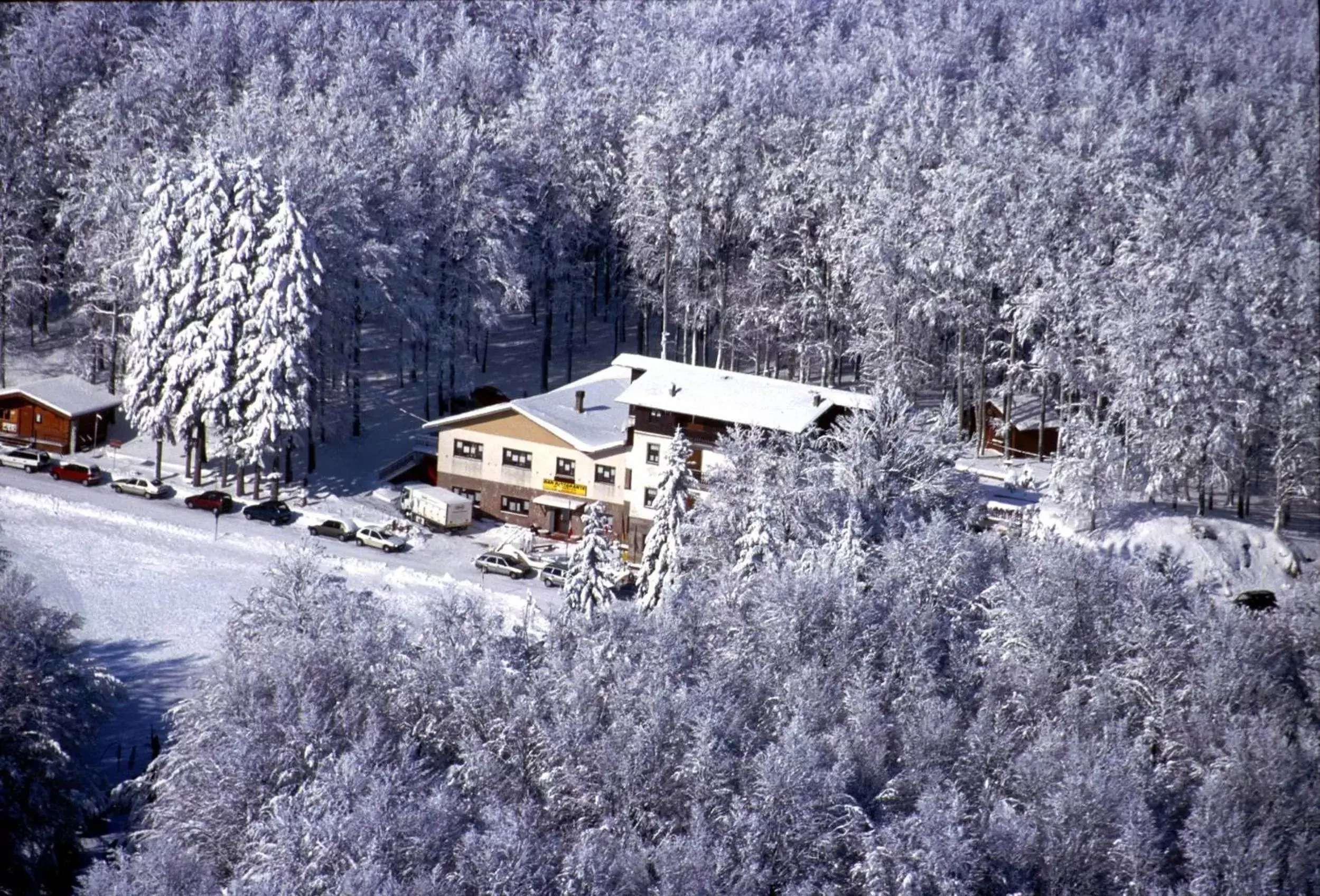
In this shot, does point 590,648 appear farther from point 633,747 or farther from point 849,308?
point 849,308

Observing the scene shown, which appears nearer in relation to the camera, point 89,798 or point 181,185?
point 89,798

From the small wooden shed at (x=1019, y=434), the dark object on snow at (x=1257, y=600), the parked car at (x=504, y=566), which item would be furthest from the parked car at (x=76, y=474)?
the dark object on snow at (x=1257, y=600)

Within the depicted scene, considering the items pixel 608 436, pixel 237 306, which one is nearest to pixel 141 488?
pixel 237 306

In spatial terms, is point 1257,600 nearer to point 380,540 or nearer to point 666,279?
point 666,279

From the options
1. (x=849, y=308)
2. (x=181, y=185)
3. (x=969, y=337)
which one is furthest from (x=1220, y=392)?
(x=181, y=185)

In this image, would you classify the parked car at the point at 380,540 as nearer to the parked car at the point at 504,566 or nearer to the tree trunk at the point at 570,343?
the parked car at the point at 504,566
